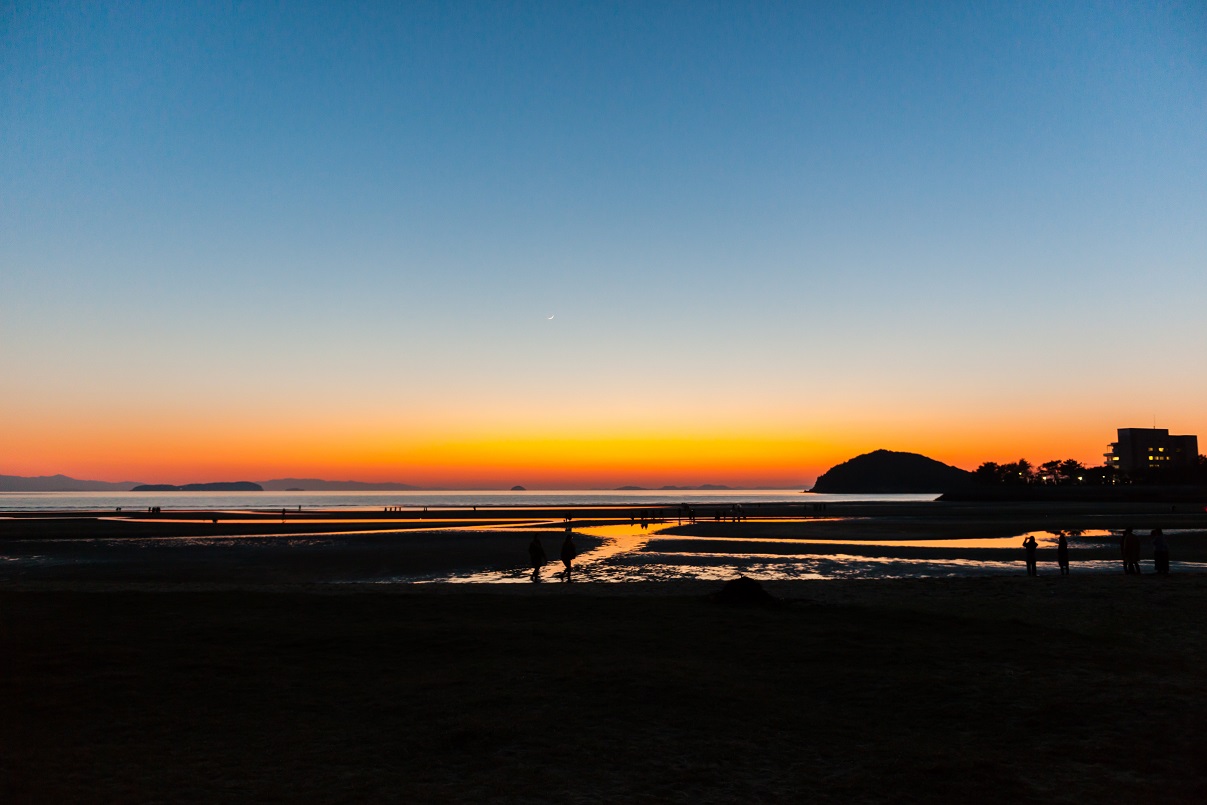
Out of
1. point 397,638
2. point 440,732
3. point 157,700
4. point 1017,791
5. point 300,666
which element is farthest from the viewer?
point 397,638

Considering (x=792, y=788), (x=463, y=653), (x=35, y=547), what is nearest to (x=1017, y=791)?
(x=792, y=788)

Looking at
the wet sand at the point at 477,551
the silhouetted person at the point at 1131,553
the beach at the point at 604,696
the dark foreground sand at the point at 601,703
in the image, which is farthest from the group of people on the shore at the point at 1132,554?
the dark foreground sand at the point at 601,703

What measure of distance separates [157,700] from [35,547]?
47.4m

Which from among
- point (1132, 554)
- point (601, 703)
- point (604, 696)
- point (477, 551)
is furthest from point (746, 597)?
point (477, 551)

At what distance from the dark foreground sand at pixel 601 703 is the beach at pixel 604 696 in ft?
0.16

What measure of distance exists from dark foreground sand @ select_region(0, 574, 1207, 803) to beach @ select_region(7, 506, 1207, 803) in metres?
0.05

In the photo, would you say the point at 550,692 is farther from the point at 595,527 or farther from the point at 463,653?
the point at 595,527

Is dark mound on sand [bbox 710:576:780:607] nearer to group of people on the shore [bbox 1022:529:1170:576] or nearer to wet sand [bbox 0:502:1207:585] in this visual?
wet sand [bbox 0:502:1207:585]

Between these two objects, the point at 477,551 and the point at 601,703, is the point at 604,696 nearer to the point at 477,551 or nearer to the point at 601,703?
the point at 601,703

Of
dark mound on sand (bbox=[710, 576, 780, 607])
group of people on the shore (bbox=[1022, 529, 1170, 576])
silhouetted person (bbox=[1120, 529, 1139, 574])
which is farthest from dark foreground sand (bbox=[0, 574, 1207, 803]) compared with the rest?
silhouetted person (bbox=[1120, 529, 1139, 574])

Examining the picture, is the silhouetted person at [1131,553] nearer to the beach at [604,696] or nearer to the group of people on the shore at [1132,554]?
the group of people on the shore at [1132,554]

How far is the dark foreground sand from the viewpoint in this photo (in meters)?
8.68

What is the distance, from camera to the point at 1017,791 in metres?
8.35

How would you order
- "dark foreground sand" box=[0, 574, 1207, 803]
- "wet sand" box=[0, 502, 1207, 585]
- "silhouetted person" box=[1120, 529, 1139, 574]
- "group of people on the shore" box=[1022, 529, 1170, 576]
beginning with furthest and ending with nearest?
"wet sand" box=[0, 502, 1207, 585]
"silhouetted person" box=[1120, 529, 1139, 574]
"group of people on the shore" box=[1022, 529, 1170, 576]
"dark foreground sand" box=[0, 574, 1207, 803]
